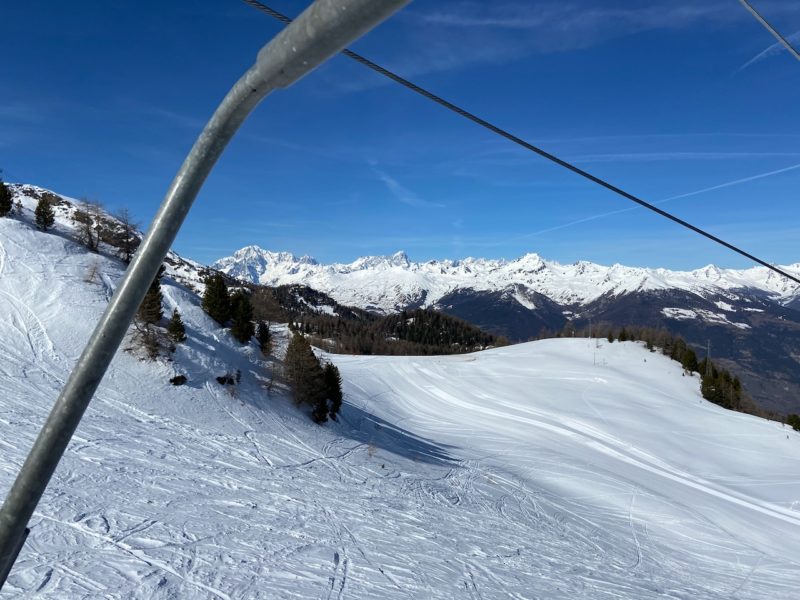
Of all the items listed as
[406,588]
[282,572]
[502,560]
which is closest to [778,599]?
[502,560]

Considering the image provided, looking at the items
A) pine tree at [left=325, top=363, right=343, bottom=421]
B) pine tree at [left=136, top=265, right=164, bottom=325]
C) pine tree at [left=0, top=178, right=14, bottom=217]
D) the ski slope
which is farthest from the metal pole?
pine tree at [left=0, top=178, right=14, bottom=217]

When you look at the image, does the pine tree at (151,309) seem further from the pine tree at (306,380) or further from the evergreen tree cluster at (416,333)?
the evergreen tree cluster at (416,333)

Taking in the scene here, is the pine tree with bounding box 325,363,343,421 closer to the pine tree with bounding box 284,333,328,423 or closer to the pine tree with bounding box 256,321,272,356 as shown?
the pine tree with bounding box 284,333,328,423

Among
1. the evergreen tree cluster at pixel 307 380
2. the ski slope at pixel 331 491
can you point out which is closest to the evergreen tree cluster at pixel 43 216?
the ski slope at pixel 331 491

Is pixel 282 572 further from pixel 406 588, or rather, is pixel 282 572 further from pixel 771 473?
pixel 771 473

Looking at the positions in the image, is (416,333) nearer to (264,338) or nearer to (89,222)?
(264,338)

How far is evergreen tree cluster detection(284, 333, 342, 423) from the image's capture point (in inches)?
962

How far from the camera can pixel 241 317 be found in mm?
28891

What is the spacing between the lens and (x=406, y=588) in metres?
9.09

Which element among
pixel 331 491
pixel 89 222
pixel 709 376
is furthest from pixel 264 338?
pixel 709 376

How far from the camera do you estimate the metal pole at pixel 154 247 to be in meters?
1.25

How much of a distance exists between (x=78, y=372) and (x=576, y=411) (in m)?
46.8

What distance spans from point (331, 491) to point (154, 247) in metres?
14.4

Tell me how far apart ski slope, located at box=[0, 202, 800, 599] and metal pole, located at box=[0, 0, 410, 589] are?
673cm
